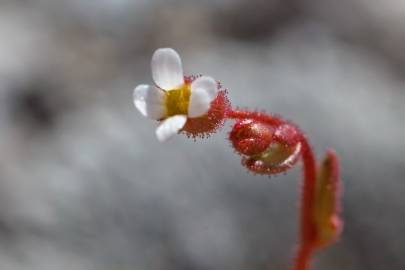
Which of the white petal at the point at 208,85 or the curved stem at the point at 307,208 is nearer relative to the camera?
the white petal at the point at 208,85

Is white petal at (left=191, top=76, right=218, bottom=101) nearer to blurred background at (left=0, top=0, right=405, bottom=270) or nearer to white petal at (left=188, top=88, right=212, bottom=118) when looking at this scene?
white petal at (left=188, top=88, right=212, bottom=118)

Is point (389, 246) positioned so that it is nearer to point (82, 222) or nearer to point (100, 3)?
point (82, 222)

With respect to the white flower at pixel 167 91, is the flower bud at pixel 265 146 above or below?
below

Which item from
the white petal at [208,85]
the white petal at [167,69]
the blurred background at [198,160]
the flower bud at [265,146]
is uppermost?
the blurred background at [198,160]

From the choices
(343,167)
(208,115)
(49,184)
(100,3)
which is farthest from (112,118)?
(208,115)

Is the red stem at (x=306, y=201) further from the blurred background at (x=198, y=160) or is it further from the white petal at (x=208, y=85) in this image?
the blurred background at (x=198, y=160)

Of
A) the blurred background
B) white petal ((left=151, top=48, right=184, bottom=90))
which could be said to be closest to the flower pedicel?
white petal ((left=151, top=48, right=184, bottom=90))

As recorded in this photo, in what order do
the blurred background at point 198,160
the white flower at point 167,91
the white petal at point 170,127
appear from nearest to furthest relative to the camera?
the white petal at point 170,127
the white flower at point 167,91
the blurred background at point 198,160

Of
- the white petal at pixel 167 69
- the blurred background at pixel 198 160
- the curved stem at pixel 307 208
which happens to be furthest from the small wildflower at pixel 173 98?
the blurred background at pixel 198 160
